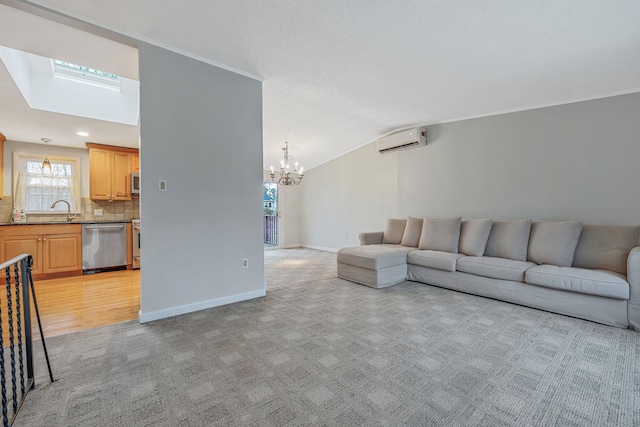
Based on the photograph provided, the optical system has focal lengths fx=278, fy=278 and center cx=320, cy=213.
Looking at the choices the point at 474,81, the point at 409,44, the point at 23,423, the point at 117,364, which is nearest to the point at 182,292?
the point at 117,364

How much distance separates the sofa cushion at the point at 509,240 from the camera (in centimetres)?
360

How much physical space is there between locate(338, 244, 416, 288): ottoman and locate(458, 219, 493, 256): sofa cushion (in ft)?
2.45

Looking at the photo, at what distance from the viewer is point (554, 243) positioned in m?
3.34

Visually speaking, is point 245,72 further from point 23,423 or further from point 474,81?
point 23,423

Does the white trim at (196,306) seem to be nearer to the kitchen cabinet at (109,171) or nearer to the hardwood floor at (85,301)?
the hardwood floor at (85,301)

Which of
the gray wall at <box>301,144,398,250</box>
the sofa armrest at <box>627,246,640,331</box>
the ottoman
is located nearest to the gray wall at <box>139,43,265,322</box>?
the ottoman

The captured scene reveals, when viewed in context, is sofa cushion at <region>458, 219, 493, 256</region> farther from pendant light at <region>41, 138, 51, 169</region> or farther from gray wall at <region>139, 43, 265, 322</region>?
pendant light at <region>41, 138, 51, 169</region>

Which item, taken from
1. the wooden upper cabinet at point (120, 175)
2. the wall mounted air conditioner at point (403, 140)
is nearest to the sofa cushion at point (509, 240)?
the wall mounted air conditioner at point (403, 140)

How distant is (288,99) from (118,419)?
3918 millimetres

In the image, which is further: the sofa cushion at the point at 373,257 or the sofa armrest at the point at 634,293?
the sofa cushion at the point at 373,257

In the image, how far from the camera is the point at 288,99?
13.6ft

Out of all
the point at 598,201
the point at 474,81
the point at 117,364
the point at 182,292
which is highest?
→ the point at 474,81

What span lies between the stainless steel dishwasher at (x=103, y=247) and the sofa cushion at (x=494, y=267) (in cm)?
565

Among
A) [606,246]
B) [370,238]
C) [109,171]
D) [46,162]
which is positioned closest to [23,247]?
[46,162]
